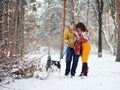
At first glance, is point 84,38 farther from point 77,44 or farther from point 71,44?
point 71,44

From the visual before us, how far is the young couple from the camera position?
10931mm

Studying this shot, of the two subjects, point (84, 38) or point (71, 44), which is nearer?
point (84, 38)

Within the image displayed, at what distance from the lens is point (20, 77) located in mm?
10586

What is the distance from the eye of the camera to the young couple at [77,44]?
1093 cm

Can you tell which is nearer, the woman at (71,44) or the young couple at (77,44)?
the young couple at (77,44)

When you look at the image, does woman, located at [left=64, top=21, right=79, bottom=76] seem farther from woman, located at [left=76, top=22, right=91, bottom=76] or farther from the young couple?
woman, located at [left=76, top=22, right=91, bottom=76]

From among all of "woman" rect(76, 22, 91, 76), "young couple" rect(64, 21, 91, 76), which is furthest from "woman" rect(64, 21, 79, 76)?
"woman" rect(76, 22, 91, 76)

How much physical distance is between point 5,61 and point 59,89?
150cm

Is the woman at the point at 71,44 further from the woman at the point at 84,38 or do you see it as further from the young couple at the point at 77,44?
the woman at the point at 84,38

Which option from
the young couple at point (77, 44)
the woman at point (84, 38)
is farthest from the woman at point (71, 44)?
the woman at point (84, 38)

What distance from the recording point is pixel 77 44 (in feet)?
35.9

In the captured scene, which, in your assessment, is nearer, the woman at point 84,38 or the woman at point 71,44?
the woman at point 84,38

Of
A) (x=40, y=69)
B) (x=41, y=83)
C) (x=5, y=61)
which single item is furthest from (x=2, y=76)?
(x=40, y=69)

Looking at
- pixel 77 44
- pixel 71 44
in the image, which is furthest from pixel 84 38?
pixel 71 44
